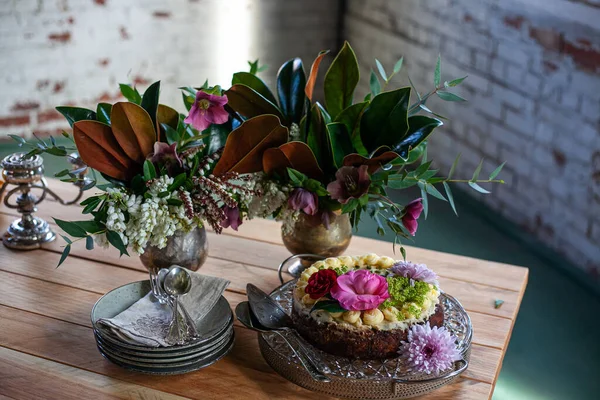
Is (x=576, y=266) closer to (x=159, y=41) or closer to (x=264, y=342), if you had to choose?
(x=264, y=342)

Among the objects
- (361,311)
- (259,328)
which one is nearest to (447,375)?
(361,311)

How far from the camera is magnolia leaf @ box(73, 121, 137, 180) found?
1323mm

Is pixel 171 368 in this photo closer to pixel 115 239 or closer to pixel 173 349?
pixel 173 349

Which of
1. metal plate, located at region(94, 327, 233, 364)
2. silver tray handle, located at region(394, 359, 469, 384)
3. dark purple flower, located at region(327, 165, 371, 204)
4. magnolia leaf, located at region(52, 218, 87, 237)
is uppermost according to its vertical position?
dark purple flower, located at region(327, 165, 371, 204)

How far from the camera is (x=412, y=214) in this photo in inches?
54.8

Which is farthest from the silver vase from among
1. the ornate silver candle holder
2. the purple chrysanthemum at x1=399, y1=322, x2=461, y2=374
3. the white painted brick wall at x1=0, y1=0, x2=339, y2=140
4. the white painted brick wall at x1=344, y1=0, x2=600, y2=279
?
the white painted brick wall at x1=0, y1=0, x2=339, y2=140

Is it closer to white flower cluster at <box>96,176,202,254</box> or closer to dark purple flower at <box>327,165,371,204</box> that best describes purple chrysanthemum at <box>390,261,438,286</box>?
dark purple flower at <box>327,165,371,204</box>

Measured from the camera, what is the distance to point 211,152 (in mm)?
1480

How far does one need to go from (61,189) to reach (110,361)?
0.94 m

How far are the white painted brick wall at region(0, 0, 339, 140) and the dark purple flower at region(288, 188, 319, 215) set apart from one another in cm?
304

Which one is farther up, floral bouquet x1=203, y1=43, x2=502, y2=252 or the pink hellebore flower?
the pink hellebore flower

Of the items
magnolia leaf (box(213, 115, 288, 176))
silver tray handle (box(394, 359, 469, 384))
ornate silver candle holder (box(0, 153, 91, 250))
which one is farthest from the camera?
ornate silver candle holder (box(0, 153, 91, 250))

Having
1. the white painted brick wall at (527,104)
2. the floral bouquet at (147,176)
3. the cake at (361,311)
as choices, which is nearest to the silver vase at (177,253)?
the floral bouquet at (147,176)

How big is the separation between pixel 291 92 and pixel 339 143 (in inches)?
7.9
